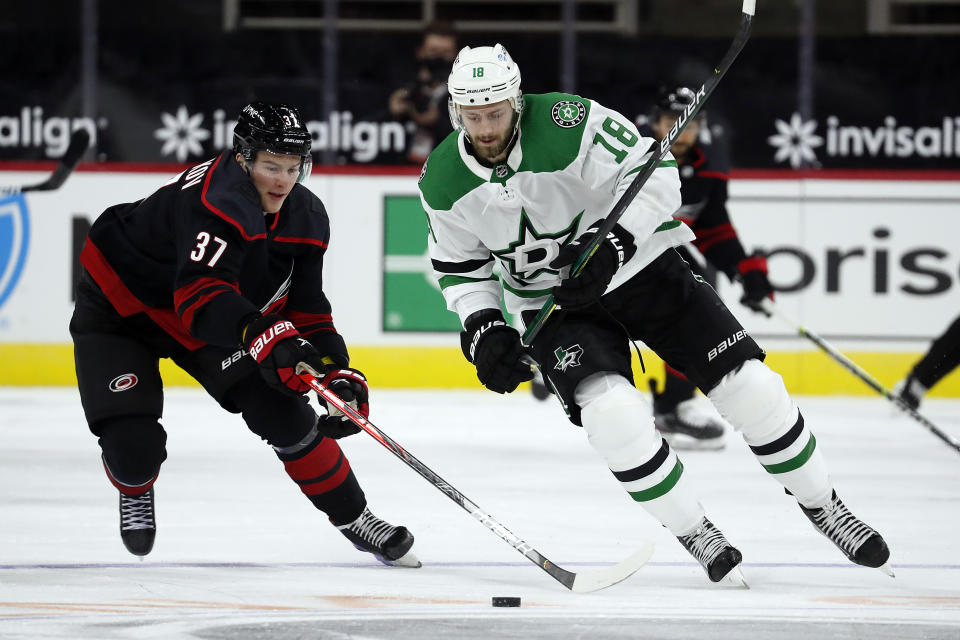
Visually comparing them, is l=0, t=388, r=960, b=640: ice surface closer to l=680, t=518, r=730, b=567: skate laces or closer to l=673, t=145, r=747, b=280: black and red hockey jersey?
l=680, t=518, r=730, b=567: skate laces

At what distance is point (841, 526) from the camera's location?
273cm

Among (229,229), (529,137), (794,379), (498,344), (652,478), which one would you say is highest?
(529,137)

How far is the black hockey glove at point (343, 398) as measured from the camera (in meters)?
2.71

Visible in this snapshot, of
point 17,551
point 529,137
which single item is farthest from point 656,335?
point 17,551

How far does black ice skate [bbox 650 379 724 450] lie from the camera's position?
4777 millimetres

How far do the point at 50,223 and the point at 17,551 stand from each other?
3.77m

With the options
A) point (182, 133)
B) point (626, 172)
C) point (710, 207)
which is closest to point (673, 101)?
point (710, 207)

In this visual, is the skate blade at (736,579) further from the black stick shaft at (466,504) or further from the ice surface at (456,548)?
the black stick shaft at (466,504)

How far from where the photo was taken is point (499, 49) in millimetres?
2689

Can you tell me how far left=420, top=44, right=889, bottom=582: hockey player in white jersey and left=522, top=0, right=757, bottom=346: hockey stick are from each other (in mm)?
23

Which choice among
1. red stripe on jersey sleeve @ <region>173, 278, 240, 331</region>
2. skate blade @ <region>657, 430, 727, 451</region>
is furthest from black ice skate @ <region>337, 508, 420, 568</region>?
skate blade @ <region>657, 430, 727, 451</region>

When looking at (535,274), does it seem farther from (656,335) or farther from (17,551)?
(17,551)

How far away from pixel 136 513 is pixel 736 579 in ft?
3.83

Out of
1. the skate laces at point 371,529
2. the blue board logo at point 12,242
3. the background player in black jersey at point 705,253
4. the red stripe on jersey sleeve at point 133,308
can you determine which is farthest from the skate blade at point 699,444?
the blue board logo at point 12,242
